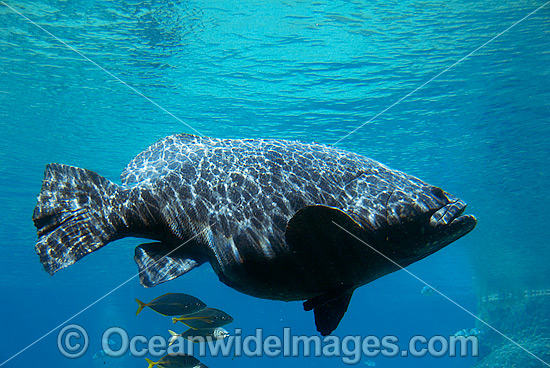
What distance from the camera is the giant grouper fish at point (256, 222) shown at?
10.9 feet

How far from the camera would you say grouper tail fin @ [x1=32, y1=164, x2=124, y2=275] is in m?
3.28

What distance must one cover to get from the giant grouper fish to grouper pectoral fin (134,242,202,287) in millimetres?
11

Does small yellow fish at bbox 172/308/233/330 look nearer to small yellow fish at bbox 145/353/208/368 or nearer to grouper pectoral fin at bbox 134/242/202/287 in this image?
small yellow fish at bbox 145/353/208/368

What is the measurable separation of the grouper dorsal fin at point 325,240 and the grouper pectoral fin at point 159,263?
1132 millimetres

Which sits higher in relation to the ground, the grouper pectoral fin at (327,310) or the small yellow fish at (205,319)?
the small yellow fish at (205,319)

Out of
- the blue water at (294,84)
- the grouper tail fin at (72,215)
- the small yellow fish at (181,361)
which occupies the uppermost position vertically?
the blue water at (294,84)

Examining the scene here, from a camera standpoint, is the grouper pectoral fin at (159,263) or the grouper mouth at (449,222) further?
the grouper mouth at (449,222)

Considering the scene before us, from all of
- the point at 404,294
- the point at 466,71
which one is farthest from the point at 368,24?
the point at 404,294

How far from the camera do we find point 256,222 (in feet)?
11.3

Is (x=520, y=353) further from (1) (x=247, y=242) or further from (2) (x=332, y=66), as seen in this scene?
(1) (x=247, y=242)

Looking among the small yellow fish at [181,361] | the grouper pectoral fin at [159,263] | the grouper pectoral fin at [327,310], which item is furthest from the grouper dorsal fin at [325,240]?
the small yellow fish at [181,361]

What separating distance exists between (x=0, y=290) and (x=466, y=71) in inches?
3192

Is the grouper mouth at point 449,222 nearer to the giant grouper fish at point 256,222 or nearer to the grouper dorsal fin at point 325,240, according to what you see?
the giant grouper fish at point 256,222

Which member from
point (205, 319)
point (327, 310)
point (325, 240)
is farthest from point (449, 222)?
point (205, 319)
